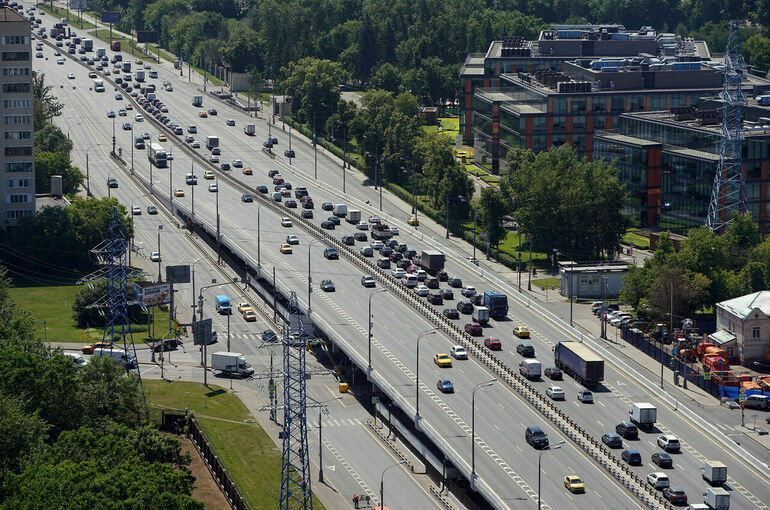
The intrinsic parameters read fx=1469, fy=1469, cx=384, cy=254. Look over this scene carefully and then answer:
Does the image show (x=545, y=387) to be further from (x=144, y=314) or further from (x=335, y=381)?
(x=144, y=314)

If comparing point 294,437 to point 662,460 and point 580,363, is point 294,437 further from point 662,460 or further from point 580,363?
point 580,363

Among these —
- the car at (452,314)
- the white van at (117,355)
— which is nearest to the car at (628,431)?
the car at (452,314)

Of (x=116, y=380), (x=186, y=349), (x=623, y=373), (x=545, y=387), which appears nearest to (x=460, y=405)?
(x=545, y=387)

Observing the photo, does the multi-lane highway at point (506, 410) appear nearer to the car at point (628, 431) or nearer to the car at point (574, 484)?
the car at point (574, 484)

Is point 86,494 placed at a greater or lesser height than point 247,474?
greater

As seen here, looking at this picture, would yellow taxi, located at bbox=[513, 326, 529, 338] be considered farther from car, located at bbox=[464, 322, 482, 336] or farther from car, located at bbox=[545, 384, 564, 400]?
car, located at bbox=[545, 384, 564, 400]
